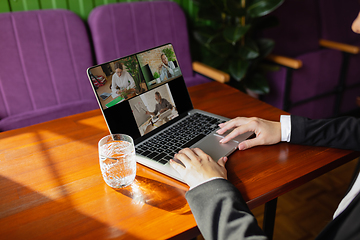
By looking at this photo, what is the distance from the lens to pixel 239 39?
222 cm

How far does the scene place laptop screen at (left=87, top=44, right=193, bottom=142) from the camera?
34.9 inches

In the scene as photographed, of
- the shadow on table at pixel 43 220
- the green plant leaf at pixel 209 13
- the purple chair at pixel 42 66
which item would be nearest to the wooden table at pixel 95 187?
the shadow on table at pixel 43 220

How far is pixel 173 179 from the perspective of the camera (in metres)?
0.79

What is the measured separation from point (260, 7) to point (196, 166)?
1.63 metres

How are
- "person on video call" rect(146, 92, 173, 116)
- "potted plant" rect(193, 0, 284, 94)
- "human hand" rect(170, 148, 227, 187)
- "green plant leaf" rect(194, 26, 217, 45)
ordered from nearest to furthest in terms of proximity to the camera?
"human hand" rect(170, 148, 227, 187) → "person on video call" rect(146, 92, 173, 116) → "potted plant" rect(193, 0, 284, 94) → "green plant leaf" rect(194, 26, 217, 45)

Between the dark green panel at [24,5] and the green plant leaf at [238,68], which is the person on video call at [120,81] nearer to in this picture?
the green plant leaf at [238,68]

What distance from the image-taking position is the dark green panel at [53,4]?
1967 millimetres

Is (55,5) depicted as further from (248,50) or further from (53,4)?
(248,50)

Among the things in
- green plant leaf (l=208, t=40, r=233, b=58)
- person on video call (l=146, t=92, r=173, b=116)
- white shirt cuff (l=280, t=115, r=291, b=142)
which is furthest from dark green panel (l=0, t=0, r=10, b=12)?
white shirt cuff (l=280, t=115, r=291, b=142)

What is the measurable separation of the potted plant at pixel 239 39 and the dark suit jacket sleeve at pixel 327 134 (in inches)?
45.0

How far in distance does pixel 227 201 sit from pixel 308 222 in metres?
1.20

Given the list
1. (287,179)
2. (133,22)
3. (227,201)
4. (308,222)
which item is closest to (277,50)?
(133,22)

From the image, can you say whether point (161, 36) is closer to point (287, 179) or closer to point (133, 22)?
point (133, 22)

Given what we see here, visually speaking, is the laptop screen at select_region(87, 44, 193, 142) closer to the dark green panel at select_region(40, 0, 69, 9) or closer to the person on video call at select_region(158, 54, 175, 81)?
the person on video call at select_region(158, 54, 175, 81)
